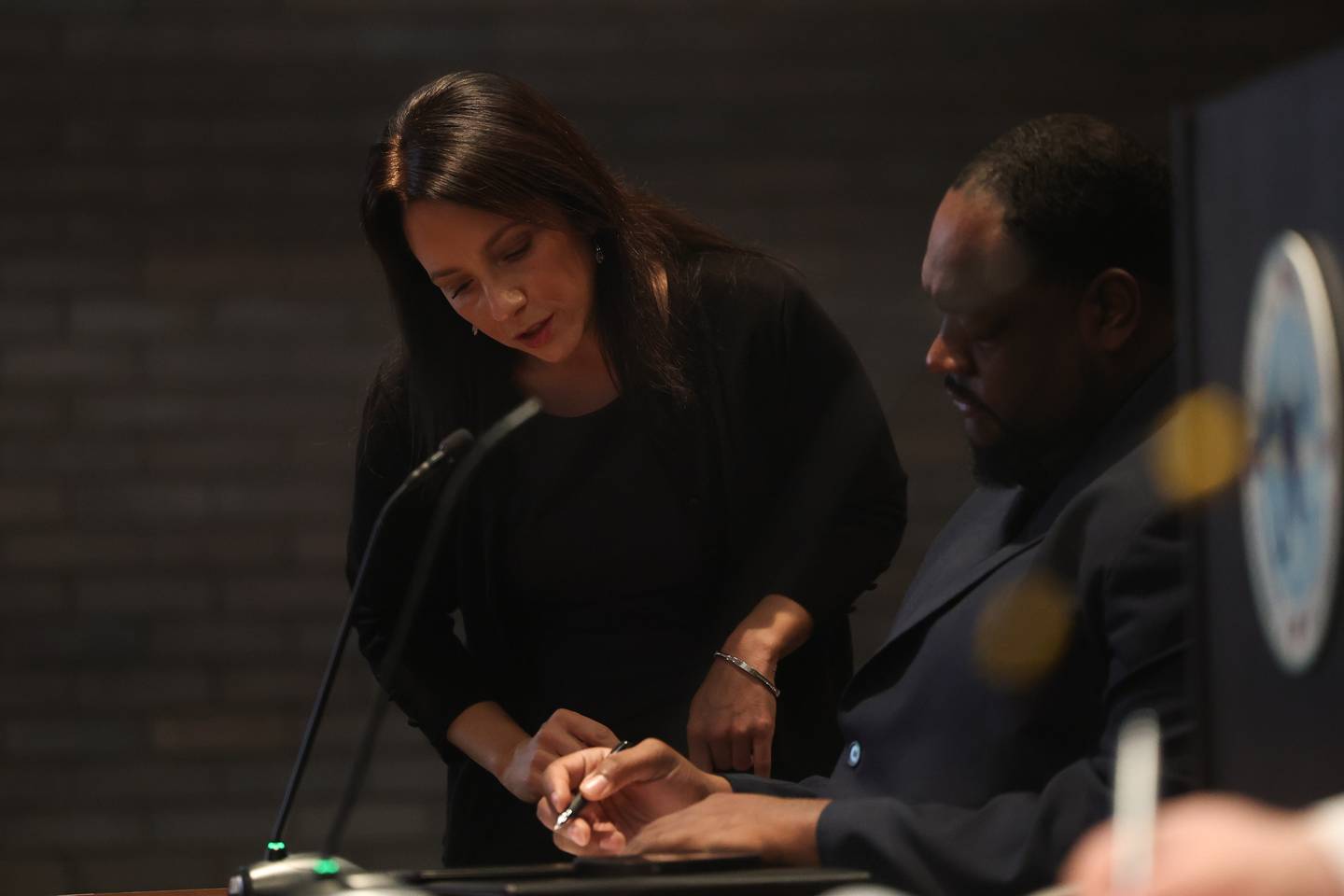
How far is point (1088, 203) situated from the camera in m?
1.37

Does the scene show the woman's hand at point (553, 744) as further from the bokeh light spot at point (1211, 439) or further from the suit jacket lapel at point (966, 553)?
the bokeh light spot at point (1211, 439)

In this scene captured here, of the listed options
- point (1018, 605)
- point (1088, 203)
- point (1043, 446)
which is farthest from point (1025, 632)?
point (1088, 203)

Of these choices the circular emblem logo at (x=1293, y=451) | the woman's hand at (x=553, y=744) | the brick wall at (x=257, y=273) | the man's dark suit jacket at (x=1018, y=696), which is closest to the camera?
the circular emblem logo at (x=1293, y=451)

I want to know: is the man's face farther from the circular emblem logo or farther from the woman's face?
the circular emblem logo

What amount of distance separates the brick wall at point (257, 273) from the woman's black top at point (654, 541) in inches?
72.5

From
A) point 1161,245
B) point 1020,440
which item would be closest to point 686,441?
point 1020,440

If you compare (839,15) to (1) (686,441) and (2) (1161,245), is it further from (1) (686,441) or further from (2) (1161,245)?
(2) (1161,245)

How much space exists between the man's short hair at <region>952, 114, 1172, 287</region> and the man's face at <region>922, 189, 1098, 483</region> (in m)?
0.02

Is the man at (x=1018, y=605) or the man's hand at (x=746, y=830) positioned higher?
the man at (x=1018, y=605)

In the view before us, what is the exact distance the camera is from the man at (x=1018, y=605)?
1117mm

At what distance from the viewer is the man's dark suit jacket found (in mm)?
1098

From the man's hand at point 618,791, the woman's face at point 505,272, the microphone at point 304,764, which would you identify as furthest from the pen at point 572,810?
Answer: the woman's face at point 505,272

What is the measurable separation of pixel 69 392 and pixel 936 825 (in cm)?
308

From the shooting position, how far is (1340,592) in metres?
0.68
